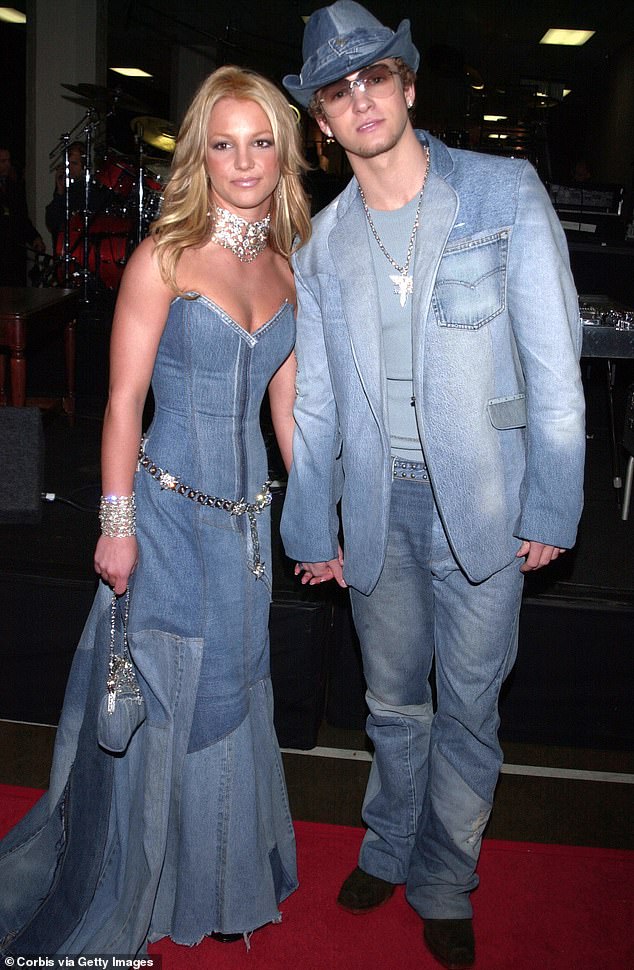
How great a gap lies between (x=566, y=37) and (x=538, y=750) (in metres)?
11.5

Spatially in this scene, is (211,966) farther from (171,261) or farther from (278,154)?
(278,154)

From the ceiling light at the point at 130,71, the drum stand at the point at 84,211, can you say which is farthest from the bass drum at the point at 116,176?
the ceiling light at the point at 130,71

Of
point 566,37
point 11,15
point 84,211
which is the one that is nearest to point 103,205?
point 84,211

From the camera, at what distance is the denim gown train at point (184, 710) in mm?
1859

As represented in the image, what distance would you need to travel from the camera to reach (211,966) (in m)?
1.97

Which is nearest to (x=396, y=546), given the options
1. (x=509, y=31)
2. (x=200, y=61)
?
(x=509, y=31)

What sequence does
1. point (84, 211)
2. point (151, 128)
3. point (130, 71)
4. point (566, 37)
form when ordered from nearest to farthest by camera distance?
point (84, 211) < point (151, 128) < point (566, 37) < point (130, 71)

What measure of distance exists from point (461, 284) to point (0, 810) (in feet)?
5.87

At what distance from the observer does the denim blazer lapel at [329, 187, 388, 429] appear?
1727 mm

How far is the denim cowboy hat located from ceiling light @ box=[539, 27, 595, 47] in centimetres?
1125

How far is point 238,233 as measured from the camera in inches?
72.8

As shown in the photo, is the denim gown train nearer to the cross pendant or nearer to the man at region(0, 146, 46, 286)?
the cross pendant

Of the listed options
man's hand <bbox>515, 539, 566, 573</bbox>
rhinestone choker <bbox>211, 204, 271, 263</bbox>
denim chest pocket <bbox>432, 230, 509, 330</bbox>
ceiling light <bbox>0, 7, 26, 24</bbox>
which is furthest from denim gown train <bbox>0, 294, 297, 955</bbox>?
ceiling light <bbox>0, 7, 26, 24</bbox>

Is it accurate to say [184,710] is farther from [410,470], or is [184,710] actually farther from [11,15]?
[11,15]
